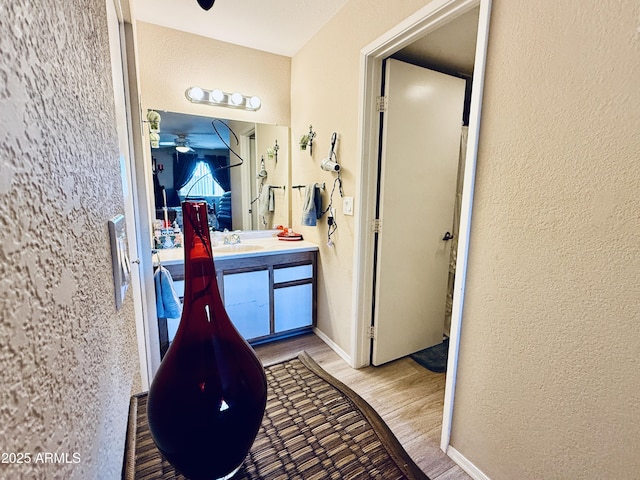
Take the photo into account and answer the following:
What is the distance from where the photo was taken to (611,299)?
0.88 meters

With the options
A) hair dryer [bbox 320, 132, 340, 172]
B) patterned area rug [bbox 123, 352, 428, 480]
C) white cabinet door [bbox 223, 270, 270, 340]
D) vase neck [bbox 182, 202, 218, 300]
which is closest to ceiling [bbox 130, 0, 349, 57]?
hair dryer [bbox 320, 132, 340, 172]

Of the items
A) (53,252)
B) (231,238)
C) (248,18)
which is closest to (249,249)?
(231,238)

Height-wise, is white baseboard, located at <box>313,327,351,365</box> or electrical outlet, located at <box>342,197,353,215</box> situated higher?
electrical outlet, located at <box>342,197,353,215</box>

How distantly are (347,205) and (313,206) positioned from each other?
1.14 ft

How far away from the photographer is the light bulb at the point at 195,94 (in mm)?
2307

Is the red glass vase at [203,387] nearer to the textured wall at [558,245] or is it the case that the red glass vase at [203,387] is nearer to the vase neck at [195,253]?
the vase neck at [195,253]

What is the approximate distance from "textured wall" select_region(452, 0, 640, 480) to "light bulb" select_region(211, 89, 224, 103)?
196 centimetres

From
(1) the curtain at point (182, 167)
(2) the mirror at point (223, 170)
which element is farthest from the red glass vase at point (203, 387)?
(1) the curtain at point (182, 167)

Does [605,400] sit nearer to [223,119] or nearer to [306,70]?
[306,70]

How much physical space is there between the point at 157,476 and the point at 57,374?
1.07ft

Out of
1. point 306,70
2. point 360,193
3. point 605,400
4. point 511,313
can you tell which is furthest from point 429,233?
point 306,70

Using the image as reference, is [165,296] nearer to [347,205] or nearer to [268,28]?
[347,205]

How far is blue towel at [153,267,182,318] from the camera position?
67.2 inches

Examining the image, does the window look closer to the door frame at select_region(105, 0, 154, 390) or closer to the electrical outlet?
the door frame at select_region(105, 0, 154, 390)
